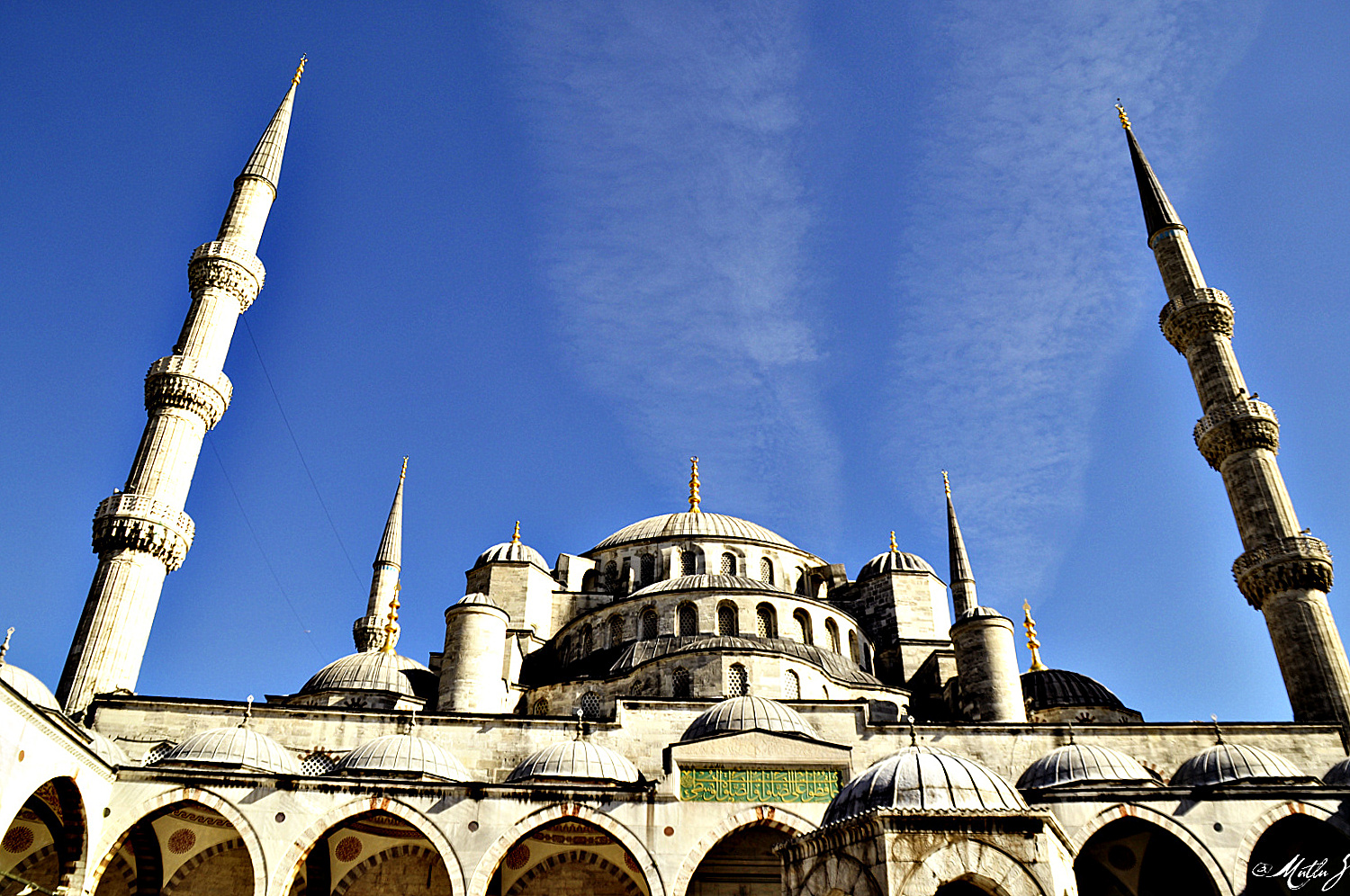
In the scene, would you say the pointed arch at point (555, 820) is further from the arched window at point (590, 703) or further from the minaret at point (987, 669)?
the minaret at point (987, 669)

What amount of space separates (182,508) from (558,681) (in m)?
8.06

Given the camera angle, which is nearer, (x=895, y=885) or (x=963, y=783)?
(x=895, y=885)

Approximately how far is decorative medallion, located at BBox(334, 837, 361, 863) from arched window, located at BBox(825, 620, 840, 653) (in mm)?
10622

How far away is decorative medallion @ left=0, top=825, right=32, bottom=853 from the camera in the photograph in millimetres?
13602

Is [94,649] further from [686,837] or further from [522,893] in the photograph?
[686,837]

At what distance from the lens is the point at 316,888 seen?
14.8 meters

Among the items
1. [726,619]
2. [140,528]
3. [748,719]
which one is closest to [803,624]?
[726,619]

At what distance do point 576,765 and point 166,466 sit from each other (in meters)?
10.5

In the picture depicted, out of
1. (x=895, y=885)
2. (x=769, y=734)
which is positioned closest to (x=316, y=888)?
(x=769, y=734)

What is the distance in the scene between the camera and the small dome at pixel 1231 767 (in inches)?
532

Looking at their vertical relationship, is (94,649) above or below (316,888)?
above

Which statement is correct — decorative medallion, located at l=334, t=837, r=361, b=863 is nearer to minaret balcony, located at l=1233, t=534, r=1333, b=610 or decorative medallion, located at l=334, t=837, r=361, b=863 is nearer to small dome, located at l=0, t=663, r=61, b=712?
small dome, located at l=0, t=663, r=61, b=712

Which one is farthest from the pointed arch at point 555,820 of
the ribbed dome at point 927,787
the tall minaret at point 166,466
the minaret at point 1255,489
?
the minaret at point 1255,489

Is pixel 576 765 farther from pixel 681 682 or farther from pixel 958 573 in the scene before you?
pixel 958 573
